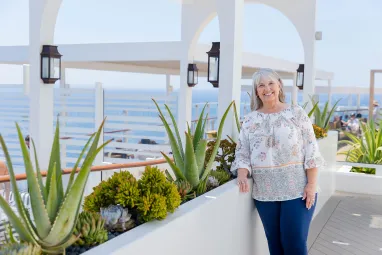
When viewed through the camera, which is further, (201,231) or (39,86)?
(39,86)

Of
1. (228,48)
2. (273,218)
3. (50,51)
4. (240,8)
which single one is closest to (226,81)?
(228,48)

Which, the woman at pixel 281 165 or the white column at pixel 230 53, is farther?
the white column at pixel 230 53

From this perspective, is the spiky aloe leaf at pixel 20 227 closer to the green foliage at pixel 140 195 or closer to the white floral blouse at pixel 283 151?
the green foliage at pixel 140 195

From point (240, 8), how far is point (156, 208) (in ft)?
7.38

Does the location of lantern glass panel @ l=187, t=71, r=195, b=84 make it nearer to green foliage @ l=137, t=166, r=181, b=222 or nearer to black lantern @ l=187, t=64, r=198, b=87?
black lantern @ l=187, t=64, r=198, b=87

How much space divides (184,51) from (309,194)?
564cm

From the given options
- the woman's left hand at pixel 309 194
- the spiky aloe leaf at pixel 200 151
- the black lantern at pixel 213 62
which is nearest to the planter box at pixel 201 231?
A: the spiky aloe leaf at pixel 200 151

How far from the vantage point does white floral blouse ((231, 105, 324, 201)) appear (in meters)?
2.90

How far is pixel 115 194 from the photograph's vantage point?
2229 mm

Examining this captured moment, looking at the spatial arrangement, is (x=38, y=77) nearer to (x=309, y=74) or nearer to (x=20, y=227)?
(x=309, y=74)

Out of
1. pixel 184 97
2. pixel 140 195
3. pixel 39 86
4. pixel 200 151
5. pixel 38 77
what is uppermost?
pixel 38 77

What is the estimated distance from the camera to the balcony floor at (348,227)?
4387 mm

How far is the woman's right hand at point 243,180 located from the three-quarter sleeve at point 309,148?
0.36 metres

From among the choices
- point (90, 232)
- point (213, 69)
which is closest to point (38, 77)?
point (213, 69)
